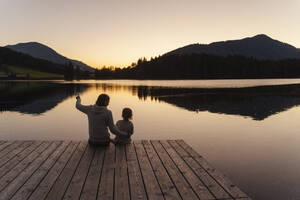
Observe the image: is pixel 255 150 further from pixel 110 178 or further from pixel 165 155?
pixel 110 178

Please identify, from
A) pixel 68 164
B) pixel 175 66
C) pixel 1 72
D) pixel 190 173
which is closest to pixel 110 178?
pixel 68 164

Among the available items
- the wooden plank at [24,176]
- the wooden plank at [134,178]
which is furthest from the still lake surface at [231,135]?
the wooden plank at [24,176]

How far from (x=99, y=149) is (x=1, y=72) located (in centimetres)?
22009

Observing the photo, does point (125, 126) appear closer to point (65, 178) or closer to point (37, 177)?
point (65, 178)

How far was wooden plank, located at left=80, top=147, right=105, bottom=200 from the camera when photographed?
5324 mm

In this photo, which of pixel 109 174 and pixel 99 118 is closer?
pixel 109 174

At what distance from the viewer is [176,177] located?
640cm

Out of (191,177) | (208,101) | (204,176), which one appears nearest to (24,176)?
(191,177)

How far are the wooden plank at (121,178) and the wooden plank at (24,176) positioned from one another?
2.37 metres

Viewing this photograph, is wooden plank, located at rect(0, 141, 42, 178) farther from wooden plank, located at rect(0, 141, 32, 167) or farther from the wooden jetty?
wooden plank, located at rect(0, 141, 32, 167)

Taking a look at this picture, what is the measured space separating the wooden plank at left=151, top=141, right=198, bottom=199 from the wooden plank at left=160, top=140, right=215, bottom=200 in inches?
4.5

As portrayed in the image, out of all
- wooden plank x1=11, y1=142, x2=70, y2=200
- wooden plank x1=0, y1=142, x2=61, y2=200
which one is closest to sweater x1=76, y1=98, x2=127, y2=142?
wooden plank x1=11, y1=142, x2=70, y2=200

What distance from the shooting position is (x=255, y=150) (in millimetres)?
12555

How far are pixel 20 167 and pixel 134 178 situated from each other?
139 inches
